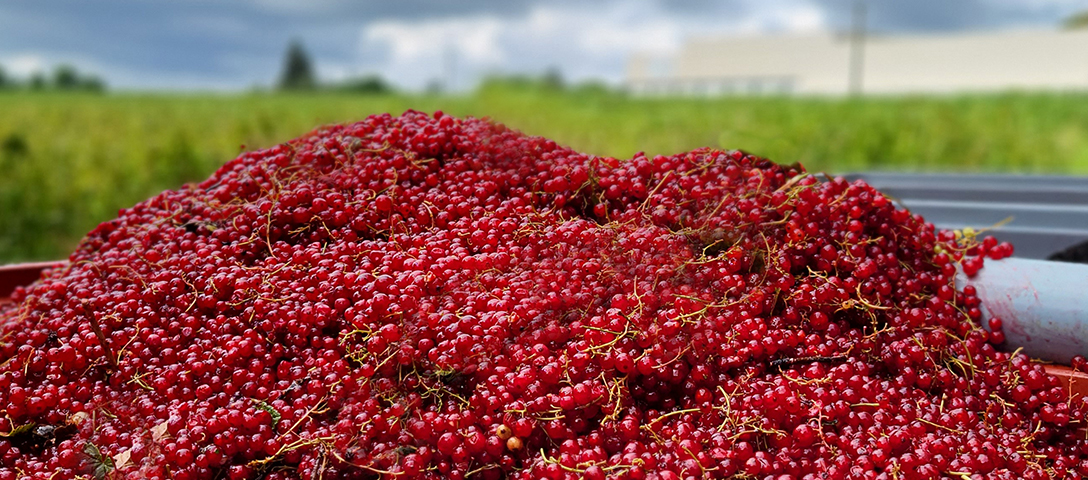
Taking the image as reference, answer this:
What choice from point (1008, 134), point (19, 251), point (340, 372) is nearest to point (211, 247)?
point (340, 372)

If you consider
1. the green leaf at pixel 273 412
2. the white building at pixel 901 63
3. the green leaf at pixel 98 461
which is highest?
the white building at pixel 901 63

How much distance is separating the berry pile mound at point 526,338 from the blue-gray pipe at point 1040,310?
0.14ft

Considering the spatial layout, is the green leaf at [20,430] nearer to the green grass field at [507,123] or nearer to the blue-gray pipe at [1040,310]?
the green grass field at [507,123]

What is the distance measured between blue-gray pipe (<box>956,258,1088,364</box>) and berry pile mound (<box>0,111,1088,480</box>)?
0.04 meters

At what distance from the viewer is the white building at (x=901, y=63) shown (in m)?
36.2

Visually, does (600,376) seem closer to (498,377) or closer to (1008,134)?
(498,377)

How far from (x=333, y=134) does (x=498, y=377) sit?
707mm

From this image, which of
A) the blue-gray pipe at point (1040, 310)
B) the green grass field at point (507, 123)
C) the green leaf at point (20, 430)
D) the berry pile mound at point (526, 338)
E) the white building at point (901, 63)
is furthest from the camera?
the white building at point (901, 63)

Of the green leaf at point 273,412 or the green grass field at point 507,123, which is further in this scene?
the green grass field at point 507,123

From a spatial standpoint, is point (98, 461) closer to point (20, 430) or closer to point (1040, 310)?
point (20, 430)

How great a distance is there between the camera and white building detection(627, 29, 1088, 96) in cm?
3616

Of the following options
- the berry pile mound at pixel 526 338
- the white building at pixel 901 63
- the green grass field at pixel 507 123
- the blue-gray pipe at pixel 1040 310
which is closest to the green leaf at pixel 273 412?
the berry pile mound at pixel 526 338

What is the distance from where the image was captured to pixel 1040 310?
50.4 inches

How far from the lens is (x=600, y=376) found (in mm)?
988
